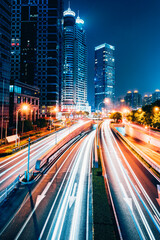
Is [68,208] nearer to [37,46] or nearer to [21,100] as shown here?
[21,100]

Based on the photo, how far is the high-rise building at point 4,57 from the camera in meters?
47.2

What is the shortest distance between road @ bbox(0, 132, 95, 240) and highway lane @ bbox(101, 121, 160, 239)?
11.5 feet

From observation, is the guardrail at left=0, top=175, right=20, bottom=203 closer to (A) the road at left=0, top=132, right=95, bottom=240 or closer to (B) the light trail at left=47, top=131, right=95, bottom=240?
(A) the road at left=0, top=132, right=95, bottom=240

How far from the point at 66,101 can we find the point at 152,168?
17731 centimetres

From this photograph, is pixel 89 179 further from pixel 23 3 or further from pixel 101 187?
pixel 23 3

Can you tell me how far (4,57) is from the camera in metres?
49.4

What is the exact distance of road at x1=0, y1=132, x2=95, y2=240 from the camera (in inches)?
372

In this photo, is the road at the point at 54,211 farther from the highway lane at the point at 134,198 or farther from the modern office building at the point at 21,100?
the modern office building at the point at 21,100

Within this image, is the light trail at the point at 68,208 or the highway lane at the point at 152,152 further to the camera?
the highway lane at the point at 152,152

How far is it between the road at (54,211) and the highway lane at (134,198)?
3.51m

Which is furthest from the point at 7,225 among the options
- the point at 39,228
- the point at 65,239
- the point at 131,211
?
the point at 131,211

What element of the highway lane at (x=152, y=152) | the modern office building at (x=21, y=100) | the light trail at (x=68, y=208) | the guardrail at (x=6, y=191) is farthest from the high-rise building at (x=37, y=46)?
the guardrail at (x=6, y=191)

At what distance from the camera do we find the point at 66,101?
190 metres

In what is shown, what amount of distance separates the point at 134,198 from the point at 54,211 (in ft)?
30.4
